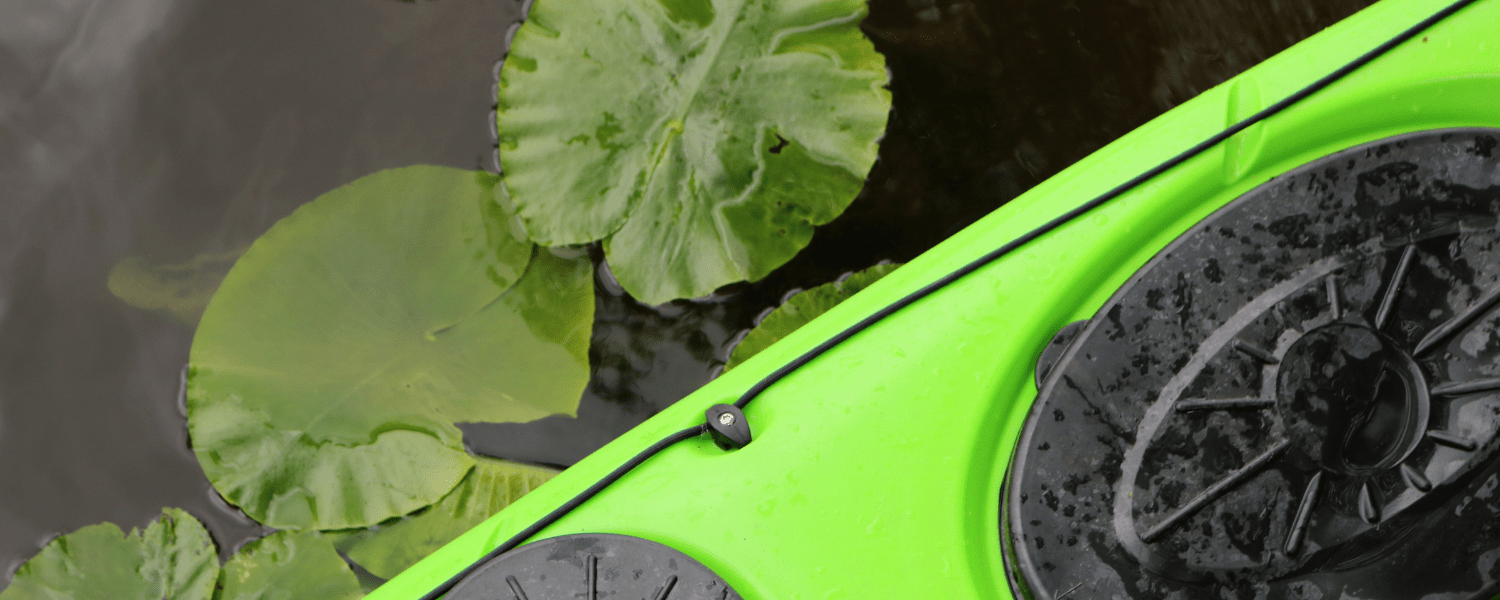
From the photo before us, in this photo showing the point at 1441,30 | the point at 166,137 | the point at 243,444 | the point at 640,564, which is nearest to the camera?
the point at 640,564

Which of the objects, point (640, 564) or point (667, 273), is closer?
point (640, 564)

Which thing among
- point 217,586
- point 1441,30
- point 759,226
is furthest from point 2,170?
point 1441,30

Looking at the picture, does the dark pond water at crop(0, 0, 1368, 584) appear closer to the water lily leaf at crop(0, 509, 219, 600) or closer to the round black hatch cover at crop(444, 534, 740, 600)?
the water lily leaf at crop(0, 509, 219, 600)

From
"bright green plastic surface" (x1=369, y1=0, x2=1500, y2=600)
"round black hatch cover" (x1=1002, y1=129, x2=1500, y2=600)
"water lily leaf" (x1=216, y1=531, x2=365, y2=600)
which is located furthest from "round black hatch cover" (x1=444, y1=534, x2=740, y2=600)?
"water lily leaf" (x1=216, y1=531, x2=365, y2=600)

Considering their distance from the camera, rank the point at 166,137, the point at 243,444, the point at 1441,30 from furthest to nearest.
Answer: the point at 166,137
the point at 243,444
the point at 1441,30

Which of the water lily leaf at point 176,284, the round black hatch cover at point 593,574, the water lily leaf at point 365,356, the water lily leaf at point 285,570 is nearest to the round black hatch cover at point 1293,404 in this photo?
the round black hatch cover at point 593,574

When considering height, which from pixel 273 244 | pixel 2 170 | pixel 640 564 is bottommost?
pixel 640 564

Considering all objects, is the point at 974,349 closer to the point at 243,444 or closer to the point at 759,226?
the point at 759,226
